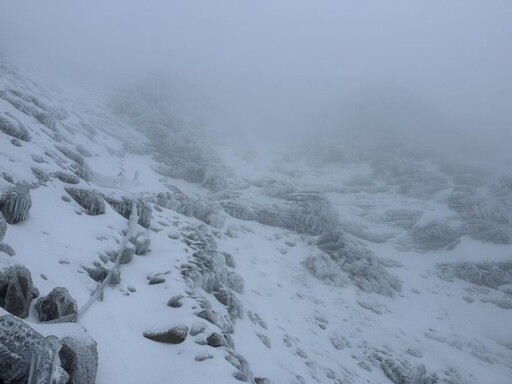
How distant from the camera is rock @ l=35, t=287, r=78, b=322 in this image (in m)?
8.40

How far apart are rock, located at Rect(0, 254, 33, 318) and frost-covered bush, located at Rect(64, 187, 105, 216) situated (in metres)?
8.13

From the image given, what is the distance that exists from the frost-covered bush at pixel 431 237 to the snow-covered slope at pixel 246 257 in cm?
17

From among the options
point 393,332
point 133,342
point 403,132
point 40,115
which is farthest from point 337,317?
point 403,132

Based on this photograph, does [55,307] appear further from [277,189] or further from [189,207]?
[277,189]

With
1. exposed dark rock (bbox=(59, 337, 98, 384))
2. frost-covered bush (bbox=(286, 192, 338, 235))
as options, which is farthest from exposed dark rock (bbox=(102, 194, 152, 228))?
frost-covered bush (bbox=(286, 192, 338, 235))

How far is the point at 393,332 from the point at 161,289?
17.8 meters

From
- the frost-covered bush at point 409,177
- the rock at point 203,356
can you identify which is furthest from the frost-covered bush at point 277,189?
the rock at point 203,356

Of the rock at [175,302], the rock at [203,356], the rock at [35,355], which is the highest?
the rock at [35,355]

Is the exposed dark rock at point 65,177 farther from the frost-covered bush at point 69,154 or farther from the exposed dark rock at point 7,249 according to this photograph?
the exposed dark rock at point 7,249

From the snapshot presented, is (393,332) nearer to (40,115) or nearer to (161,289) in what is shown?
(161,289)

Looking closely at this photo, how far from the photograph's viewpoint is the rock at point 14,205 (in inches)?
460

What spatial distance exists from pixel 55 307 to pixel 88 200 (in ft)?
29.1

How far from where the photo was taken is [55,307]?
334 inches

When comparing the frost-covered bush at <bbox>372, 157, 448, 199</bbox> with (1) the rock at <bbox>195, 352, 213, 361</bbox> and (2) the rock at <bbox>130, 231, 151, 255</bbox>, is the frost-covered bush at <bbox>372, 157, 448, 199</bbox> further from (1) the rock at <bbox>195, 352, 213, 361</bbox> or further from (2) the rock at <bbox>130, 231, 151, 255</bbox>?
(1) the rock at <bbox>195, 352, 213, 361</bbox>
